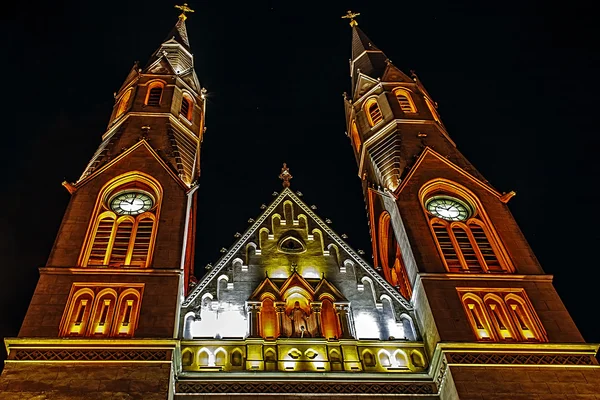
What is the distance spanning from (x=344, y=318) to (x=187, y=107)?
661 inches

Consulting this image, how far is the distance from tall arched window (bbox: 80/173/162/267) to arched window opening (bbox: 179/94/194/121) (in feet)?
25.2

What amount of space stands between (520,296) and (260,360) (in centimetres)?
851

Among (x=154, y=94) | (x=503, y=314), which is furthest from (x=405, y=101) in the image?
(x=503, y=314)

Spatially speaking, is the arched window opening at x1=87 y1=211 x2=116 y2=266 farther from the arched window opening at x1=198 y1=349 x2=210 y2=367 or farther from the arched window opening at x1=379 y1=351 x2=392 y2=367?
the arched window opening at x1=379 y1=351 x2=392 y2=367

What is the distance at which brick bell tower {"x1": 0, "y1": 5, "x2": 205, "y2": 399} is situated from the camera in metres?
20.8

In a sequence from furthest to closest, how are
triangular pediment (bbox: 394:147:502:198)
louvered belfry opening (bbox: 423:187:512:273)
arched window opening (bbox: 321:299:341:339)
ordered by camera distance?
triangular pediment (bbox: 394:147:502:198) → louvered belfry opening (bbox: 423:187:512:273) → arched window opening (bbox: 321:299:341:339)

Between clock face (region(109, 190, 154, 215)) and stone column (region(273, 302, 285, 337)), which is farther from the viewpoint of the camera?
clock face (region(109, 190, 154, 215))

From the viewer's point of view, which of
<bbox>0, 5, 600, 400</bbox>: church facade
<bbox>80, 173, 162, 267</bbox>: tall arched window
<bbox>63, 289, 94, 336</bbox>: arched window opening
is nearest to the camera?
<bbox>0, 5, 600, 400</bbox>: church facade

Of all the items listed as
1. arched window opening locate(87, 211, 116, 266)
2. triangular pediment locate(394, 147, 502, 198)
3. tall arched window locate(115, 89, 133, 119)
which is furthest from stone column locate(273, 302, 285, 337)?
tall arched window locate(115, 89, 133, 119)

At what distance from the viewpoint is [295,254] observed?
28.4 metres

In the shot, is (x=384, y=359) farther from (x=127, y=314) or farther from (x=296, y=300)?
(x=127, y=314)

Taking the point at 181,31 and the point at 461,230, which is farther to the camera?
the point at 181,31

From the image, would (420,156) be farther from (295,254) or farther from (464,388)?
(464,388)

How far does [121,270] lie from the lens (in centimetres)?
2488
